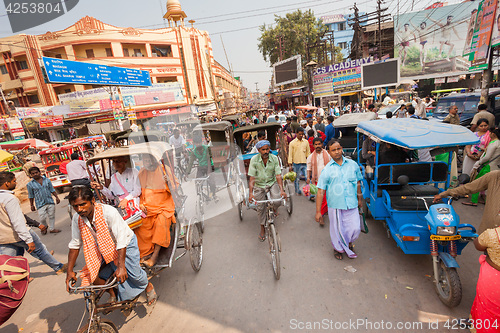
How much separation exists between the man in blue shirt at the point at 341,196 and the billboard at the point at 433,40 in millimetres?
29437

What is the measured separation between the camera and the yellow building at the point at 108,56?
25781 millimetres

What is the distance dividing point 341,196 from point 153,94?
28.5m

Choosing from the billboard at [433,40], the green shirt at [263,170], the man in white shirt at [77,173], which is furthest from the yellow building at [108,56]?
the green shirt at [263,170]

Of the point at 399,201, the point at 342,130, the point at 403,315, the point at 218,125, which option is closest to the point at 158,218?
the point at 403,315

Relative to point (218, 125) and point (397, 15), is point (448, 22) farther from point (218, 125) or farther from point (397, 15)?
point (218, 125)

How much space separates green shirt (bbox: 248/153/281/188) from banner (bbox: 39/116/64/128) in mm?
28290

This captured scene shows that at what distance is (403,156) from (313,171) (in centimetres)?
182

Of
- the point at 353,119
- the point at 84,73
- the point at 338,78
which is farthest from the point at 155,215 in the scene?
the point at 338,78

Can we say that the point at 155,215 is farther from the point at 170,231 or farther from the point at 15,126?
the point at 15,126

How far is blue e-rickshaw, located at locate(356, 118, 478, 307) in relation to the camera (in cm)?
287

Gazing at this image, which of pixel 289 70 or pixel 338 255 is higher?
pixel 289 70

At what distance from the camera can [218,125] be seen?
848 centimetres

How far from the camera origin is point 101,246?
8.89 ft

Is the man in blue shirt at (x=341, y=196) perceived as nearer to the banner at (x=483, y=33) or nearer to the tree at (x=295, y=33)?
the banner at (x=483, y=33)
